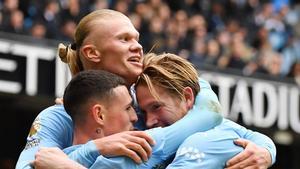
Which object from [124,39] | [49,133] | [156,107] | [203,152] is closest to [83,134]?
[49,133]

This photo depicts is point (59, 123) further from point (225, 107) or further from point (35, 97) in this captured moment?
point (225, 107)

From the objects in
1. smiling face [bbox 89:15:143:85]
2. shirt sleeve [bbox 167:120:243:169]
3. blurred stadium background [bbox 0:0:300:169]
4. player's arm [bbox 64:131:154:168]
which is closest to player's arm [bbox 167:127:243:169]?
shirt sleeve [bbox 167:120:243:169]

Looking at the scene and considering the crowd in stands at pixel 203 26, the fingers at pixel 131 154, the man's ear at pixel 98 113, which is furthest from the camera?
the crowd in stands at pixel 203 26

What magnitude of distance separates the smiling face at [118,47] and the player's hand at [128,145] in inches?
21.2

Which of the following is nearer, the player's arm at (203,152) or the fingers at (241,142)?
the player's arm at (203,152)

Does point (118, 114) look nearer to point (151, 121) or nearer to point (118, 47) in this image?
point (151, 121)

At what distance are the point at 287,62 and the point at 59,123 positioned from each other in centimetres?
1245

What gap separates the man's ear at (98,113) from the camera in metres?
3.53

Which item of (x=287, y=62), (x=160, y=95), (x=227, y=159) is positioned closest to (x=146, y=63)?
(x=160, y=95)

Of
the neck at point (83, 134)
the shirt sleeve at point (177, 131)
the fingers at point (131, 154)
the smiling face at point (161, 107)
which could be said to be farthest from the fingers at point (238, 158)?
the neck at point (83, 134)

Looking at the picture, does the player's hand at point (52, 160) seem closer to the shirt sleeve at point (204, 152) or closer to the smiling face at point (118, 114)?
the smiling face at point (118, 114)

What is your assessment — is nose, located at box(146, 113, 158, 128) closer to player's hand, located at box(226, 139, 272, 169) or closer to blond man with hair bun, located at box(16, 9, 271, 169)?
blond man with hair bun, located at box(16, 9, 271, 169)

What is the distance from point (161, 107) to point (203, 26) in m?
11.4

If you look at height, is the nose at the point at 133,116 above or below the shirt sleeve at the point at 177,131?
above
